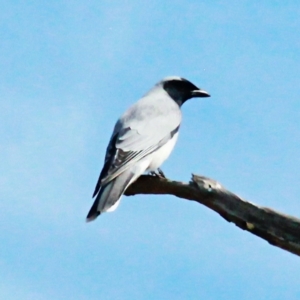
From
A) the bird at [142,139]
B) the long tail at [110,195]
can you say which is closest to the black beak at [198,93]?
the bird at [142,139]

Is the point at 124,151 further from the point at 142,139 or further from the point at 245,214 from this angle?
the point at 245,214

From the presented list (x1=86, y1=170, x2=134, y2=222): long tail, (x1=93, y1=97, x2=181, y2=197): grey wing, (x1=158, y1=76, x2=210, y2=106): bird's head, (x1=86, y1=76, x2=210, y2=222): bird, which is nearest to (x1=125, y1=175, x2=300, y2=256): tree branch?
(x1=86, y1=170, x2=134, y2=222): long tail

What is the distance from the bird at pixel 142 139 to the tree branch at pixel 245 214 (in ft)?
3.76

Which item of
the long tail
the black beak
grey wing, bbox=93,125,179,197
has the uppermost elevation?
the black beak

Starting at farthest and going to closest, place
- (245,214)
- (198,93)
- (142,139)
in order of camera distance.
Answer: (198,93)
(142,139)
(245,214)

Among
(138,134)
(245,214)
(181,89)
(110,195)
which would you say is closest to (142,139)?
(138,134)

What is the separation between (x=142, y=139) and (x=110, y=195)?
148 cm

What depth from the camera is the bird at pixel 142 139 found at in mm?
7582

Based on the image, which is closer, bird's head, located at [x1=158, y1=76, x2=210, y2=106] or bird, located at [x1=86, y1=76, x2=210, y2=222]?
bird, located at [x1=86, y1=76, x2=210, y2=222]

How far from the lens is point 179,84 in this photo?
10562mm

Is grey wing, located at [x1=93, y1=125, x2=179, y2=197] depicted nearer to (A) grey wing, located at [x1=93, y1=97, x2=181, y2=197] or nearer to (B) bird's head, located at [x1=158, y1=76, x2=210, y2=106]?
(A) grey wing, located at [x1=93, y1=97, x2=181, y2=197]

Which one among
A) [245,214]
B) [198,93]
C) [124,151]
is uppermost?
[198,93]

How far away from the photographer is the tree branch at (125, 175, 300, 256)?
18.0 ft

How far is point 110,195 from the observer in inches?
290
